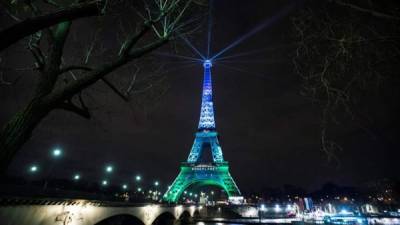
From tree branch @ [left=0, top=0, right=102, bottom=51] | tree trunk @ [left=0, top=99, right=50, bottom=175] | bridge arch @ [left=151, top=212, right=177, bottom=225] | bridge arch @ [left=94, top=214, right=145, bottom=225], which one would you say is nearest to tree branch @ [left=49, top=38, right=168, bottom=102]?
tree trunk @ [left=0, top=99, right=50, bottom=175]

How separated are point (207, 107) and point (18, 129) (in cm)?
7840

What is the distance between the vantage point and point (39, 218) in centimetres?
1656

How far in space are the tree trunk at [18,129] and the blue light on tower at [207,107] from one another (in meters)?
72.9

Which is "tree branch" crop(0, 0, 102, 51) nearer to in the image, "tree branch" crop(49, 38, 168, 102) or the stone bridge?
"tree branch" crop(49, 38, 168, 102)

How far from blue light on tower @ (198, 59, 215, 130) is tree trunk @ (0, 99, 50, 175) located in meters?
72.9

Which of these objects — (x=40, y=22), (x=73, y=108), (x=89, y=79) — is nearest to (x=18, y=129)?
(x=73, y=108)

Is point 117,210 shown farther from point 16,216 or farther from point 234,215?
point 234,215

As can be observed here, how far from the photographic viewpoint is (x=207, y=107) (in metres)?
82.8

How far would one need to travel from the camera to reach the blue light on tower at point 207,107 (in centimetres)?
7894

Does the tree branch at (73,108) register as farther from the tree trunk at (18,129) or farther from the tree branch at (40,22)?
the tree branch at (40,22)

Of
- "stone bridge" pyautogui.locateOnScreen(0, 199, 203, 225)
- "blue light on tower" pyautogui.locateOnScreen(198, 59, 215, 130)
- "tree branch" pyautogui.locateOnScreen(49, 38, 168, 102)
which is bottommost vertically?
"stone bridge" pyautogui.locateOnScreen(0, 199, 203, 225)

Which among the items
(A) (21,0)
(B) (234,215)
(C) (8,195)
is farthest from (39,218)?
(B) (234,215)

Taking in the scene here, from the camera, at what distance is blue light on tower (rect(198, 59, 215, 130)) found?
259 feet

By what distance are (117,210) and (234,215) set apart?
2177 inches
